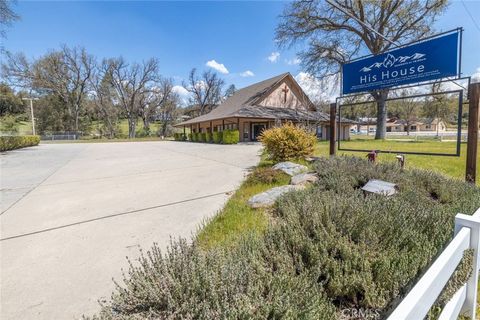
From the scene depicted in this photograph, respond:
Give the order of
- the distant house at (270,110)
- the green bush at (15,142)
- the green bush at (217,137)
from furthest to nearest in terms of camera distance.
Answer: the distant house at (270,110), the green bush at (217,137), the green bush at (15,142)

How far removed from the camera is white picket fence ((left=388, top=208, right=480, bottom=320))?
1.11 metres

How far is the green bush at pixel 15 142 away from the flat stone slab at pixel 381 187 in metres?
25.8

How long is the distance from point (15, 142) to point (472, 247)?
30.1 m

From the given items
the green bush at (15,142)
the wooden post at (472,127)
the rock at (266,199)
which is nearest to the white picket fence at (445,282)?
the rock at (266,199)

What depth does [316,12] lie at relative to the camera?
2209cm

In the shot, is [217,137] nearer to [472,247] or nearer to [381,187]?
[381,187]

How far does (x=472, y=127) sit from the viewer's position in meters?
4.93

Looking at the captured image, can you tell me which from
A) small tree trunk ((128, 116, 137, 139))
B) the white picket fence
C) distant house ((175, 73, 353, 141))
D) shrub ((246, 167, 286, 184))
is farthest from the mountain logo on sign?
small tree trunk ((128, 116, 137, 139))

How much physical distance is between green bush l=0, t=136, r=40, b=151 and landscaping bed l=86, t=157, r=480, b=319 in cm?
2462

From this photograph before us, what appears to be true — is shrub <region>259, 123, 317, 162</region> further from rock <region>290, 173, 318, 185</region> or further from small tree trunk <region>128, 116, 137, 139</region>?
small tree trunk <region>128, 116, 137, 139</region>

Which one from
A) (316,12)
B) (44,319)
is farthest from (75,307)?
(316,12)

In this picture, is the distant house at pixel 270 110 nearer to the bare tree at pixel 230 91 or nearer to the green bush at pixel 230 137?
the green bush at pixel 230 137

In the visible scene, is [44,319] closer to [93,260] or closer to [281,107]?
[93,260]

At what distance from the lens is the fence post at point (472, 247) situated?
6.08 feet
